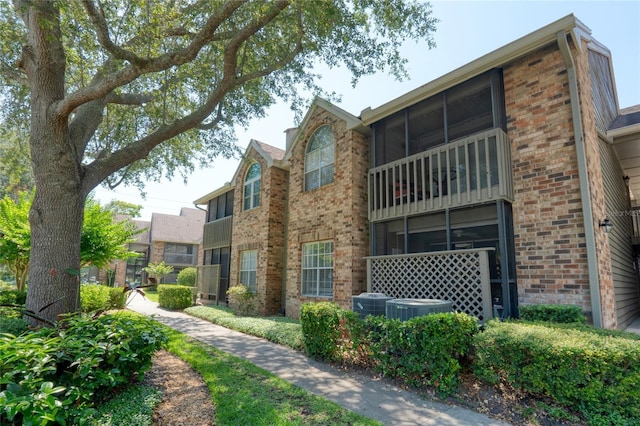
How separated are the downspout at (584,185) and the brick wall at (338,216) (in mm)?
5126

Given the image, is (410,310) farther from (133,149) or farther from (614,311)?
(133,149)

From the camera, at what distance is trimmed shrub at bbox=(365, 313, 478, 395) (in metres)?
4.71

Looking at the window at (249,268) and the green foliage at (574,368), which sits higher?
the window at (249,268)

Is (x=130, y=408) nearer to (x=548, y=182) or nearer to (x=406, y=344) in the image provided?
(x=406, y=344)

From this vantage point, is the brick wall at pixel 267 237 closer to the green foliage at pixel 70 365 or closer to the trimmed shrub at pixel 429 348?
the green foliage at pixel 70 365

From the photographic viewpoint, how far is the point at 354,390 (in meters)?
4.98

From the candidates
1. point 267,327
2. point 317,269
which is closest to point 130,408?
point 267,327

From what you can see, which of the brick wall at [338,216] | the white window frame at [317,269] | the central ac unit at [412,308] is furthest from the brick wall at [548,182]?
the white window frame at [317,269]

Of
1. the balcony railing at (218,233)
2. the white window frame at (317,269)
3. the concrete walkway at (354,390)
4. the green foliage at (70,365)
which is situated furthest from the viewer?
the balcony railing at (218,233)

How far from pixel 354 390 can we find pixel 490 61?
22.8ft

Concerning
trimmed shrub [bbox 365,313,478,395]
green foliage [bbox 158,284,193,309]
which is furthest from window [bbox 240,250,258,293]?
trimmed shrub [bbox 365,313,478,395]

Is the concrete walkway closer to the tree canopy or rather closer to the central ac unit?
the central ac unit

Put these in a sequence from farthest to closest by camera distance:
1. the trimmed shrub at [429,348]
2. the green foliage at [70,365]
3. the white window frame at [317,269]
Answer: the white window frame at [317,269] → the trimmed shrub at [429,348] → the green foliage at [70,365]

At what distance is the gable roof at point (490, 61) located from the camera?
6.43 metres
